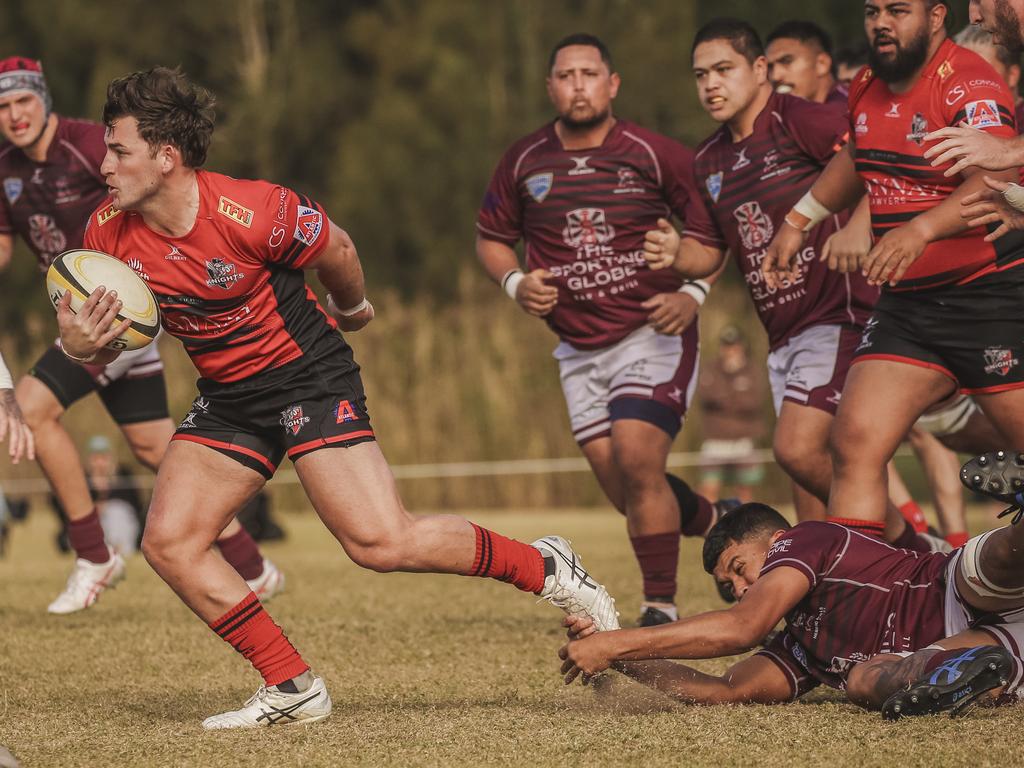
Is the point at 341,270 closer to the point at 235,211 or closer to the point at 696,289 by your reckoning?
the point at 235,211

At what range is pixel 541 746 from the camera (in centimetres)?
426

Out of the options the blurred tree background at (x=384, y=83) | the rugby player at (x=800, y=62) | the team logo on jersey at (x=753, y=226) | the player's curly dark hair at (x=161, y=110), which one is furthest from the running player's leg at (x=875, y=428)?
the blurred tree background at (x=384, y=83)

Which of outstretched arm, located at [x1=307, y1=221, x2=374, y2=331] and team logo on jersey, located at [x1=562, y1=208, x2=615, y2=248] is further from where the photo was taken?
team logo on jersey, located at [x1=562, y1=208, x2=615, y2=248]

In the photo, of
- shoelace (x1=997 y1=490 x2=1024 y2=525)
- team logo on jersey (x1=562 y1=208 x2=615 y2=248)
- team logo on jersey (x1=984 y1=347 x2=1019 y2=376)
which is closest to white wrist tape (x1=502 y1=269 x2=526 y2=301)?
team logo on jersey (x1=562 y1=208 x2=615 y2=248)

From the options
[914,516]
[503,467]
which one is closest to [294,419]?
[914,516]

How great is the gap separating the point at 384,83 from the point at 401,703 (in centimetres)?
2550

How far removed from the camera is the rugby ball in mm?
4738

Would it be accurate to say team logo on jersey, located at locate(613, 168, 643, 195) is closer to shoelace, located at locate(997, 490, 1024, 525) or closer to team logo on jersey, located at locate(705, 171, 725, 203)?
team logo on jersey, located at locate(705, 171, 725, 203)

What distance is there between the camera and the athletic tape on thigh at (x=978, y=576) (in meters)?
4.53

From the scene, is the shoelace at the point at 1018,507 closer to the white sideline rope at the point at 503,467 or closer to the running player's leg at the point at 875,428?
the running player's leg at the point at 875,428

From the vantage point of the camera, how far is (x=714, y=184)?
679 centimetres

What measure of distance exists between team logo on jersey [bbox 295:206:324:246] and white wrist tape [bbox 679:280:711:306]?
8.58 feet

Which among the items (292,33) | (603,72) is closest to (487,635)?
(603,72)

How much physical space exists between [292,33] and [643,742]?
27490mm
